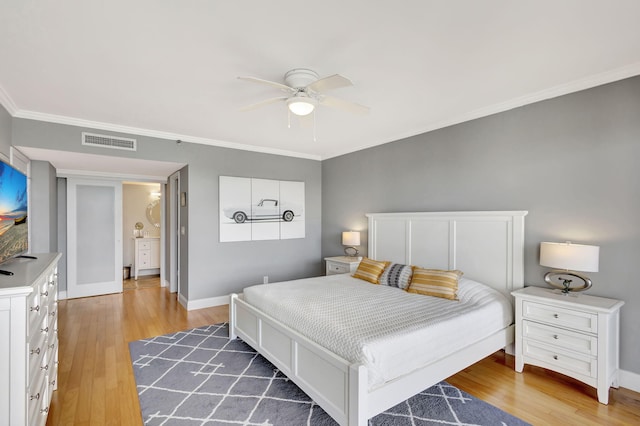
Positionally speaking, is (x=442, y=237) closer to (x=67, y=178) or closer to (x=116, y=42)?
(x=116, y=42)

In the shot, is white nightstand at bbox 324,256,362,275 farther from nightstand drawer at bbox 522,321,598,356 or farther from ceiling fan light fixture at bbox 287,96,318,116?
ceiling fan light fixture at bbox 287,96,318,116

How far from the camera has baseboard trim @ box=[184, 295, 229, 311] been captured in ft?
15.4

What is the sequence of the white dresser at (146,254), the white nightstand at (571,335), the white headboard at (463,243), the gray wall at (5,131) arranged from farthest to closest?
the white dresser at (146,254), the white headboard at (463,243), the gray wall at (5,131), the white nightstand at (571,335)

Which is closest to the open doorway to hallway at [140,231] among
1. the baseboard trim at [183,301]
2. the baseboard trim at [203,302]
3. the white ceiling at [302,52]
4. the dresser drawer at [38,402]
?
the baseboard trim at [183,301]

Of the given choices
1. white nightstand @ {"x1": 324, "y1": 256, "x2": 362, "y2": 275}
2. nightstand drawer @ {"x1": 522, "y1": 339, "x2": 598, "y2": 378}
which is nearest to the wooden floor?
nightstand drawer @ {"x1": 522, "y1": 339, "x2": 598, "y2": 378}

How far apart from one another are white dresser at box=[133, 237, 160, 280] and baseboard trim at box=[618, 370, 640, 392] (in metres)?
7.85

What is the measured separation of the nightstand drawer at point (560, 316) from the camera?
8.10 ft

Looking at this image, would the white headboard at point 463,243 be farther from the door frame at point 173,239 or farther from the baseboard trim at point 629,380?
the door frame at point 173,239

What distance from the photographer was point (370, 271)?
395cm

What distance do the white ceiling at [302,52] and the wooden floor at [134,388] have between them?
2599mm

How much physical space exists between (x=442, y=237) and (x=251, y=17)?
124 inches

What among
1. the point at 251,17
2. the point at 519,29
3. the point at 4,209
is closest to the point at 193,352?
the point at 4,209

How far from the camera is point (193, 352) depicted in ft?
10.6

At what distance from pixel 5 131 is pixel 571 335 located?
5.72 meters
